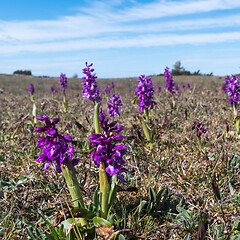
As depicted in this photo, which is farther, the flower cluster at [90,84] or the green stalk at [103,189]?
the flower cluster at [90,84]

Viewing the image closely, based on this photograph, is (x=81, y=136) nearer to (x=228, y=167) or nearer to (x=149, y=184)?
(x=149, y=184)

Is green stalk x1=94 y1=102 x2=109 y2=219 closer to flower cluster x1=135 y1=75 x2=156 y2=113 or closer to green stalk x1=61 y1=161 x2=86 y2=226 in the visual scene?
green stalk x1=61 y1=161 x2=86 y2=226

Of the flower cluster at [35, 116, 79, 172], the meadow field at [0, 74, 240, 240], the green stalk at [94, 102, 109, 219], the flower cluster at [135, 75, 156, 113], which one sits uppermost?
the flower cluster at [135, 75, 156, 113]

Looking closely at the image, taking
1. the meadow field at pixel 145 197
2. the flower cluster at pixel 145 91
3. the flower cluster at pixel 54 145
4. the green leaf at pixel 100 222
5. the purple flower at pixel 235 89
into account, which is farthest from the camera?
the purple flower at pixel 235 89

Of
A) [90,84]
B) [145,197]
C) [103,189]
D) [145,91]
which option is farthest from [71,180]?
[90,84]

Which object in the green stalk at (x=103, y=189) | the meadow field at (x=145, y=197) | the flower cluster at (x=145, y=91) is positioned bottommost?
the meadow field at (x=145, y=197)

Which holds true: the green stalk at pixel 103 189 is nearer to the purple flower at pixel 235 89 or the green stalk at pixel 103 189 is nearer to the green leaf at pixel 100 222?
the green leaf at pixel 100 222

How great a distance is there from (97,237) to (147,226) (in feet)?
1.67

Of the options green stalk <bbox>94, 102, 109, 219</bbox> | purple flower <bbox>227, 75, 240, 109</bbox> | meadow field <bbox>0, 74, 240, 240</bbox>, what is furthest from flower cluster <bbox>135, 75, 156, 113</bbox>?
green stalk <bbox>94, 102, 109, 219</bbox>

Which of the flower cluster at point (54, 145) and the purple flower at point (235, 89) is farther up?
the purple flower at point (235, 89)

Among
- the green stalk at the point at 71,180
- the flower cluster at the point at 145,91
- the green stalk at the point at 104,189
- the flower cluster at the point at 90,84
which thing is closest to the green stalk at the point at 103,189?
the green stalk at the point at 104,189

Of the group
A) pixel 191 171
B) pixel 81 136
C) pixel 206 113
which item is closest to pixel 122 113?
pixel 206 113

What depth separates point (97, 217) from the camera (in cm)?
202

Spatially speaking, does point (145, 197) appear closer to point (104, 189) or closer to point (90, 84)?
point (104, 189)
